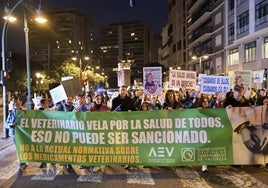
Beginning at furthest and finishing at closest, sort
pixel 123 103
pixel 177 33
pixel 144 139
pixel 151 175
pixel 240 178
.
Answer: pixel 177 33 → pixel 123 103 → pixel 144 139 → pixel 151 175 → pixel 240 178

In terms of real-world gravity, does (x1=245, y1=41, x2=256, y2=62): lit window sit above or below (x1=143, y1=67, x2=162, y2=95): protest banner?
above

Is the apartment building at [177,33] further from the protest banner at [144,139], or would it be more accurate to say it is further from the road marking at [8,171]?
the protest banner at [144,139]

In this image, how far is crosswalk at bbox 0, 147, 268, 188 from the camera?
7.50 metres

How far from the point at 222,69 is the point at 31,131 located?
48.4 meters

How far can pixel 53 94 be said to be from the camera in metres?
11.2

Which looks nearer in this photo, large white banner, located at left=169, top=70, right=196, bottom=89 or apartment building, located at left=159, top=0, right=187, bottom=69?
large white banner, located at left=169, top=70, right=196, bottom=89

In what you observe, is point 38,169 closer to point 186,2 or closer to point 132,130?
point 132,130

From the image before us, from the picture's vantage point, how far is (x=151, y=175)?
8156 millimetres

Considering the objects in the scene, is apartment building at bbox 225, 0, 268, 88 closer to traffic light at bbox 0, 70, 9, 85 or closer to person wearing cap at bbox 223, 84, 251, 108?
traffic light at bbox 0, 70, 9, 85

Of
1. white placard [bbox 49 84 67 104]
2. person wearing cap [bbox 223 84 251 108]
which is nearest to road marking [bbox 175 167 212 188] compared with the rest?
person wearing cap [bbox 223 84 251 108]

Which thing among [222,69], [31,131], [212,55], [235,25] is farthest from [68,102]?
[212,55]

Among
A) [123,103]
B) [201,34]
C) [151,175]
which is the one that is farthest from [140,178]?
[201,34]

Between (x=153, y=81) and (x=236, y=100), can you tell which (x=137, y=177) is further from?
(x=153, y=81)

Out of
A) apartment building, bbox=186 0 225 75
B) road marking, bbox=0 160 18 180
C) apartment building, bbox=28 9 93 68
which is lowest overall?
road marking, bbox=0 160 18 180
